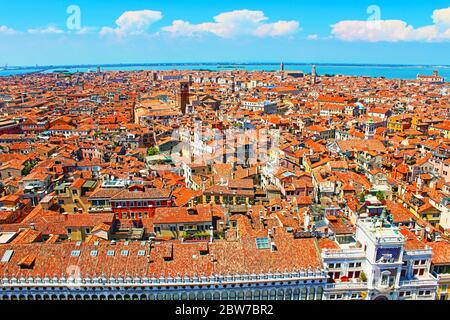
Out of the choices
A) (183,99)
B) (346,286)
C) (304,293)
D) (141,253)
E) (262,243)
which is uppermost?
(183,99)

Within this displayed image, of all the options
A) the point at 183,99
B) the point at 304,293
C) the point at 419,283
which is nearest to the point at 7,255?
the point at 304,293

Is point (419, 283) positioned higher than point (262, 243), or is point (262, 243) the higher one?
point (262, 243)

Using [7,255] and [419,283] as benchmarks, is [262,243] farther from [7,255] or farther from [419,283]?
[7,255]

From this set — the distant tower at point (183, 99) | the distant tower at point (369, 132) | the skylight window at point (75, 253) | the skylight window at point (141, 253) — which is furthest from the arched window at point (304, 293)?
the distant tower at point (183, 99)

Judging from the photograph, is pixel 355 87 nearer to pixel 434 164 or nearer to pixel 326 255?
pixel 434 164

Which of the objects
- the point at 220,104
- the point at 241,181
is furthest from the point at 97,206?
the point at 220,104

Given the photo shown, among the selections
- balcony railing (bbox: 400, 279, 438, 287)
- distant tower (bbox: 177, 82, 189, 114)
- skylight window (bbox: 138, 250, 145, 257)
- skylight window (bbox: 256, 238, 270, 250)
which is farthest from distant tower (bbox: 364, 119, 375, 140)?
distant tower (bbox: 177, 82, 189, 114)

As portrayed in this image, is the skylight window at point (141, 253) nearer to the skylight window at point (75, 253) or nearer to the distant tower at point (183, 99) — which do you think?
the skylight window at point (75, 253)

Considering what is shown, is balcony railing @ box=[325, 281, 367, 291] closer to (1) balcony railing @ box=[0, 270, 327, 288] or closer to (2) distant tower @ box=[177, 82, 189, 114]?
(1) balcony railing @ box=[0, 270, 327, 288]

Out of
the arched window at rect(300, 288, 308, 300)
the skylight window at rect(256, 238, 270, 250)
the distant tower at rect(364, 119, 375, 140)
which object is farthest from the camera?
the distant tower at rect(364, 119, 375, 140)

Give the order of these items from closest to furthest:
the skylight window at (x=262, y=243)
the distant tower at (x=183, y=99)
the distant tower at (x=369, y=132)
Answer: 1. the skylight window at (x=262, y=243)
2. the distant tower at (x=369, y=132)
3. the distant tower at (x=183, y=99)

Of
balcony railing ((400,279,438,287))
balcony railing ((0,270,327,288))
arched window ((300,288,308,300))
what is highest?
balcony railing ((0,270,327,288))
